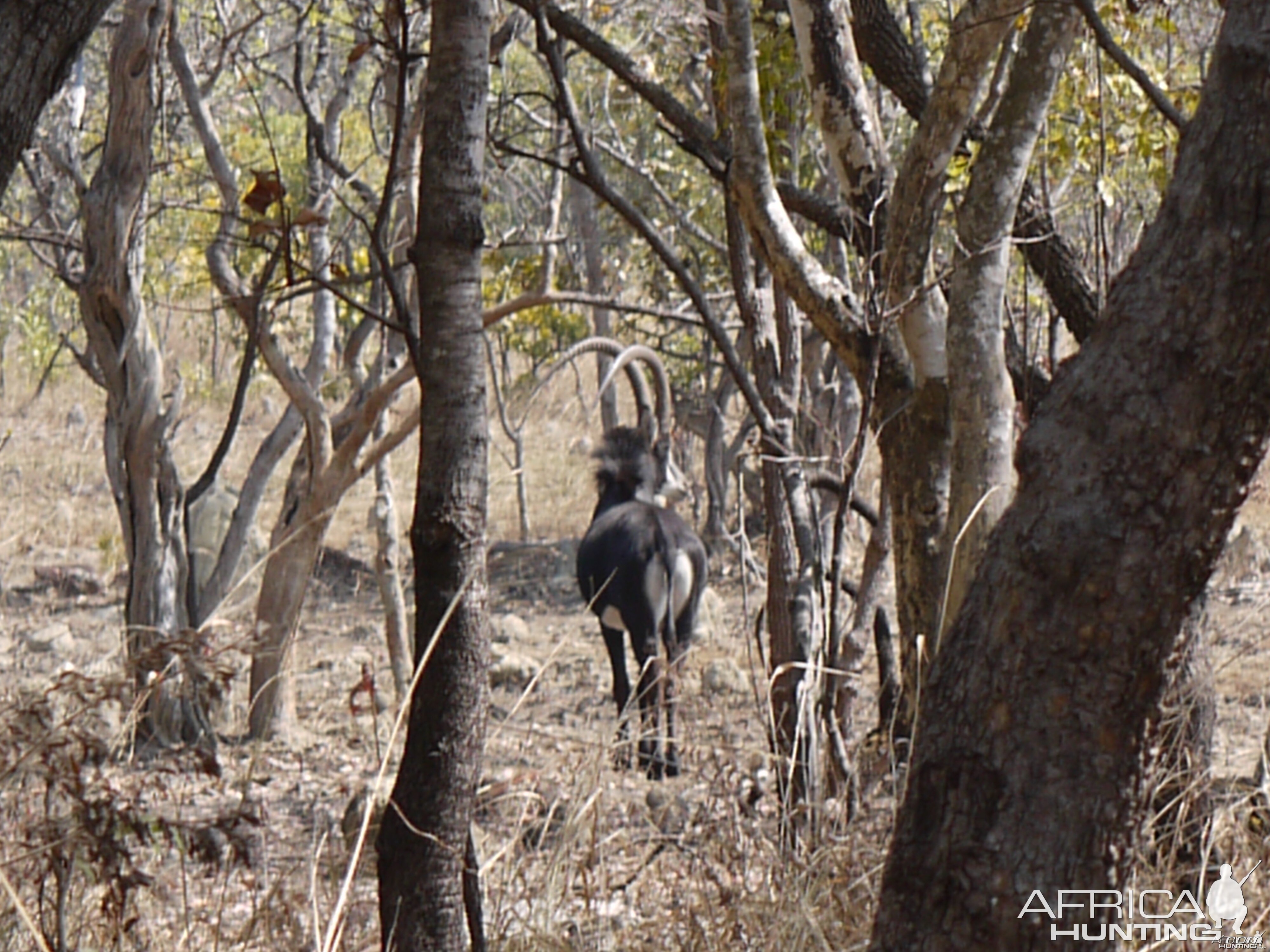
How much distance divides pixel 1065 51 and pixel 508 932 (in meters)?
2.37

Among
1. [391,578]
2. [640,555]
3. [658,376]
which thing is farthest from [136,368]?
[640,555]

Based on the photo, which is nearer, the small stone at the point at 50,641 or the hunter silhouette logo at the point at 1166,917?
the hunter silhouette logo at the point at 1166,917

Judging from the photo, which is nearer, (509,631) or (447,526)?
(447,526)

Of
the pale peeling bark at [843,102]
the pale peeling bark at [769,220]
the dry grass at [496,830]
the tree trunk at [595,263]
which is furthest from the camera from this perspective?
the tree trunk at [595,263]

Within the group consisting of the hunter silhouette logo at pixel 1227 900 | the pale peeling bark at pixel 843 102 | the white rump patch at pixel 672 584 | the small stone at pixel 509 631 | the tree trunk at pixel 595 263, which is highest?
the tree trunk at pixel 595 263

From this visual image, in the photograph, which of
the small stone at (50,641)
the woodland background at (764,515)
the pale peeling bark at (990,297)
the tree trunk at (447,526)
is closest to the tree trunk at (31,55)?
the woodland background at (764,515)

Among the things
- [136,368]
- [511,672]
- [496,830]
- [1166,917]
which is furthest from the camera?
[511,672]

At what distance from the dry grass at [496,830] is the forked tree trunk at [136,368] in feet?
1.42

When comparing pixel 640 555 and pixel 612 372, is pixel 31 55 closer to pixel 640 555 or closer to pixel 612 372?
pixel 612 372

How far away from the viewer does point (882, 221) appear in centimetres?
391

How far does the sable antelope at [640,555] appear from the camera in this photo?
23.0ft

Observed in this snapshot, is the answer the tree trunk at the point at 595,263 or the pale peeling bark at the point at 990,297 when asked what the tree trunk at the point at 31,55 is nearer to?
the pale peeling bark at the point at 990,297

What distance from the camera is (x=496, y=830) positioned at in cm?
478

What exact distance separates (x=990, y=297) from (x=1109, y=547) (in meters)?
1.98
